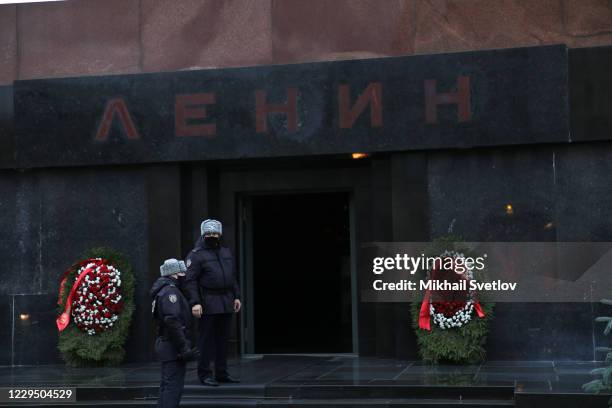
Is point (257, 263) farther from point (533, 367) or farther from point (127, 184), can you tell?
point (533, 367)

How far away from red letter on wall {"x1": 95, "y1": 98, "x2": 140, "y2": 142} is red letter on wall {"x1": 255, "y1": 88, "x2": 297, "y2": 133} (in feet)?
5.77

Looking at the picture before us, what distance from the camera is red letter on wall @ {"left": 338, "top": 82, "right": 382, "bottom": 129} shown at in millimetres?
13633

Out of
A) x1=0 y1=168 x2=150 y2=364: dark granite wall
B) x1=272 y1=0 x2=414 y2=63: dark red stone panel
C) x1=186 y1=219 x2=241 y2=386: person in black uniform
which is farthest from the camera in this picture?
x1=0 y1=168 x2=150 y2=364: dark granite wall

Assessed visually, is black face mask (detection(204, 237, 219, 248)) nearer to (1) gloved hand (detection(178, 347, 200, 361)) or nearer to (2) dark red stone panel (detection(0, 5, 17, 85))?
(1) gloved hand (detection(178, 347, 200, 361))

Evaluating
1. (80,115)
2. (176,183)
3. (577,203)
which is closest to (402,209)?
(577,203)

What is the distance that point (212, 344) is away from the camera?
11.7 meters

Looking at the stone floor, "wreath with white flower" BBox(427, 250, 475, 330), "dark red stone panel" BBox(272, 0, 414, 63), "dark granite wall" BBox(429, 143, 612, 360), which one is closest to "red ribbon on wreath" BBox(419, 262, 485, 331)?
"wreath with white flower" BBox(427, 250, 475, 330)

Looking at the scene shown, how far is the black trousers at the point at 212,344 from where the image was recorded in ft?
38.1

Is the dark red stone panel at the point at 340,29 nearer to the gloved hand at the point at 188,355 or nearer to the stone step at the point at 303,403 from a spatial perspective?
the stone step at the point at 303,403

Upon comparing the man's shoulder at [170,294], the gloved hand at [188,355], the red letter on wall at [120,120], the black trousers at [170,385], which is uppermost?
the red letter on wall at [120,120]

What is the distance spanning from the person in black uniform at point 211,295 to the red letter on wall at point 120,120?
3.15m

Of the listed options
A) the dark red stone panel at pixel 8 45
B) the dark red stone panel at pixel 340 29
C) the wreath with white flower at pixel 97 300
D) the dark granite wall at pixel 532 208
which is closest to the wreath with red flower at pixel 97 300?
the wreath with white flower at pixel 97 300

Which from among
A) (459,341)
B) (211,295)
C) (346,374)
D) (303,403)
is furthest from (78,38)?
(459,341)

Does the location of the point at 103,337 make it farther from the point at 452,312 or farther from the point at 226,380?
the point at 452,312
